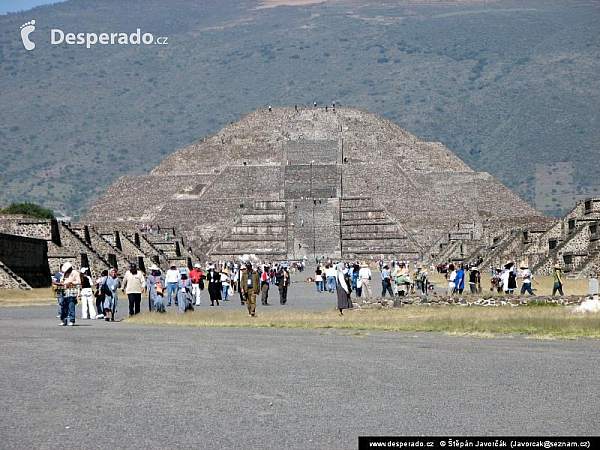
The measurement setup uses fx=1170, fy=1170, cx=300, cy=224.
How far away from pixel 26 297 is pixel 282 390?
86.6ft

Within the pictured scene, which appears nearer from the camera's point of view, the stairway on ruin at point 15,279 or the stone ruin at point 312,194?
the stairway on ruin at point 15,279

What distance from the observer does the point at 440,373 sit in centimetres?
1280

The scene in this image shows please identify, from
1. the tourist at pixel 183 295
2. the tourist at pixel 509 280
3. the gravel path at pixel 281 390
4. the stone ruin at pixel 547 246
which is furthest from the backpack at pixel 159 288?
the stone ruin at pixel 547 246

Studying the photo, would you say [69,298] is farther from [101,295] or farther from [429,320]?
[429,320]

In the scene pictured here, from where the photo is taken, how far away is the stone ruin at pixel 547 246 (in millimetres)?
42781

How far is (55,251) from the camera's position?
148 ft

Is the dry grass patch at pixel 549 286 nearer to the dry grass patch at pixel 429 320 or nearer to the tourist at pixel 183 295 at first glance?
the dry grass patch at pixel 429 320

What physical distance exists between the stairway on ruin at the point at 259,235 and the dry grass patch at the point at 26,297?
3394 centimetres

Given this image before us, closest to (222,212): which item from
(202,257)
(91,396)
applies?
(202,257)

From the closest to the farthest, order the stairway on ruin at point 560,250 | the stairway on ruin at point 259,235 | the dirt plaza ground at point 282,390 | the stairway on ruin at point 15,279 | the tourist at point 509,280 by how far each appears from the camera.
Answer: the dirt plaza ground at point 282,390
the tourist at point 509,280
the stairway on ruin at point 15,279
the stairway on ruin at point 560,250
the stairway on ruin at point 259,235

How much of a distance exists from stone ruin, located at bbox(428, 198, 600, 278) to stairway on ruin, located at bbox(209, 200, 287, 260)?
10.4 meters

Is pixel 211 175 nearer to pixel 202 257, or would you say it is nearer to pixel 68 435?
pixel 202 257

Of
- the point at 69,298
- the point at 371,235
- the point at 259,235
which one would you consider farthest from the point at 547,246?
the point at 69,298

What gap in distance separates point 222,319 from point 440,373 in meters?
11.3
